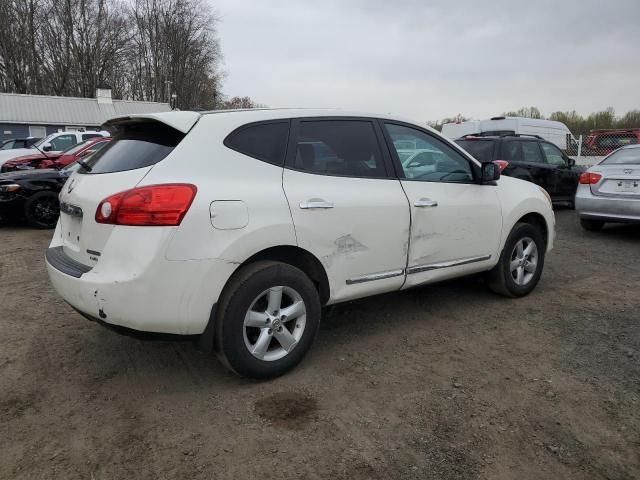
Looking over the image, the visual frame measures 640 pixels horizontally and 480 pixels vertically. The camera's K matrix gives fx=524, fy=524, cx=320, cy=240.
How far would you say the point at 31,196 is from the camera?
8773mm

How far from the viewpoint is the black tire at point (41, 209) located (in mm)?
8789

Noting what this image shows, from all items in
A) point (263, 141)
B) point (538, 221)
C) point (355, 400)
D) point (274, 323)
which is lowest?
point (355, 400)

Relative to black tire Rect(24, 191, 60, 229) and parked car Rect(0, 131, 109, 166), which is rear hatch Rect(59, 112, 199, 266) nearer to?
black tire Rect(24, 191, 60, 229)

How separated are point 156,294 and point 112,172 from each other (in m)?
0.86

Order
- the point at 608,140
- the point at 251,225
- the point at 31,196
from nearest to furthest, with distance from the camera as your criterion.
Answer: the point at 251,225, the point at 31,196, the point at 608,140

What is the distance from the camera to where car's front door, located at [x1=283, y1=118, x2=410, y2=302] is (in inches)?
130

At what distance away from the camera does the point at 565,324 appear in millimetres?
4277

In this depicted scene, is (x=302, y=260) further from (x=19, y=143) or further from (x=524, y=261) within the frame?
(x=19, y=143)

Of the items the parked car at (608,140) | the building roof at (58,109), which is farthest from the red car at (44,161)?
the building roof at (58,109)

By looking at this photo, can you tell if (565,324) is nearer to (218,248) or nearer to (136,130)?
(218,248)

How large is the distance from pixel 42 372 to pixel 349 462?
2174mm

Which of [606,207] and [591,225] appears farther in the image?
[591,225]

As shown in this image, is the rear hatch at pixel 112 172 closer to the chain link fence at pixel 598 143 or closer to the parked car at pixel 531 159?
the parked car at pixel 531 159

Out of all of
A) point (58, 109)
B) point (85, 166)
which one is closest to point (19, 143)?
point (85, 166)
